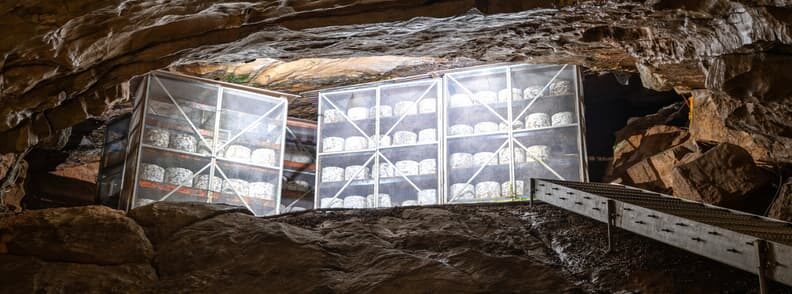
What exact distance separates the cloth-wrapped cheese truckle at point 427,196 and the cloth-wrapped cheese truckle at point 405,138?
0.99 meters

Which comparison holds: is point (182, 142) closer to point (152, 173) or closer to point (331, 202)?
point (152, 173)

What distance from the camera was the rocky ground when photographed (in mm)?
Result: 6168

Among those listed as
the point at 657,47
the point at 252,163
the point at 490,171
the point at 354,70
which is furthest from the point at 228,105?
the point at 657,47

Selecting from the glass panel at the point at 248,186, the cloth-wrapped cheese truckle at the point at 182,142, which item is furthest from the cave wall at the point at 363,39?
the glass panel at the point at 248,186

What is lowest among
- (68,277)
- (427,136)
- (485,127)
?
(68,277)

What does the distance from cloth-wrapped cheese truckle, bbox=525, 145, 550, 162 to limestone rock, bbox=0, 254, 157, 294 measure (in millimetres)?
7852

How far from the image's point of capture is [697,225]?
5.21 meters

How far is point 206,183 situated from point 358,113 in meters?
3.37

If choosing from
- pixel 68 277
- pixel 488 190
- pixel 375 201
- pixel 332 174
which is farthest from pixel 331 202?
pixel 68 277

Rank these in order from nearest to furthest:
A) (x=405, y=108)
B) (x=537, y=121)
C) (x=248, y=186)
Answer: (x=537, y=121), (x=248, y=186), (x=405, y=108)

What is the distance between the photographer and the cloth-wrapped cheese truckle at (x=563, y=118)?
12891mm

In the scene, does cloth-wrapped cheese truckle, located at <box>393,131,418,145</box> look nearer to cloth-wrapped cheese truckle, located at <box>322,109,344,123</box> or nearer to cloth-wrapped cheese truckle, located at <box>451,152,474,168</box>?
cloth-wrapped cheese truckle, located at <box>451,152,474,168</box>

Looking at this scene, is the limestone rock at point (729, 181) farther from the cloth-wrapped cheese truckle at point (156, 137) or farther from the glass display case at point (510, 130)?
the cloth-wrapped cheese truckle at point (156, 137)

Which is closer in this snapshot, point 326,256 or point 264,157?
point 326,256
